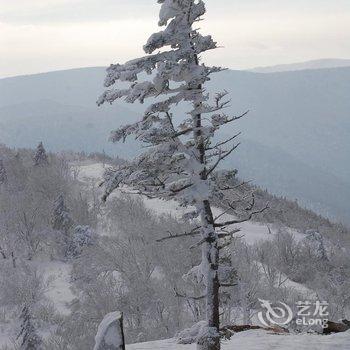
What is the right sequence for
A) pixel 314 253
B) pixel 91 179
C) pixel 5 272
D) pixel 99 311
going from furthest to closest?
1. pixel 91 179
2. pixel 314 253
3. pixel 5 272
4. pixel 99 311

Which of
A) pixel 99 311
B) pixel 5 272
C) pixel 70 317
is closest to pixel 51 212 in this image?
pixel 5 272

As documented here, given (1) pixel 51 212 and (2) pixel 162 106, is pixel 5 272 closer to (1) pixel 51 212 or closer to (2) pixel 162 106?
(1) pixel 51 212

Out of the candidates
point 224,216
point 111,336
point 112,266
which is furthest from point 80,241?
point 111,336

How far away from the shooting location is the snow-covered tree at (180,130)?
941 cm

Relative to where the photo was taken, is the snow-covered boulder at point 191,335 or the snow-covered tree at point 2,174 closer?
the snow-covered boulder at point 191,335

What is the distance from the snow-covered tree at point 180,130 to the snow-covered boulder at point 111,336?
6.00 feet

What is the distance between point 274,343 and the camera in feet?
49.0

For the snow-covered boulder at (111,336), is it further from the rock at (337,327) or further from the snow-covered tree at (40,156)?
the snow-covered tree at (40,156)

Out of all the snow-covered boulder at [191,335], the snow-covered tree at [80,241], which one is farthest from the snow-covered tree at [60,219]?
the snow-covered boulder at [191,335]

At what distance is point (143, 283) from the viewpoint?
34531mm

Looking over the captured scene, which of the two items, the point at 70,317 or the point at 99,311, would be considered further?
the point at 70,317

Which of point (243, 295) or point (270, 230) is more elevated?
point (243, 295)

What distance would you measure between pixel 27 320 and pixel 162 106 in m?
24.6
